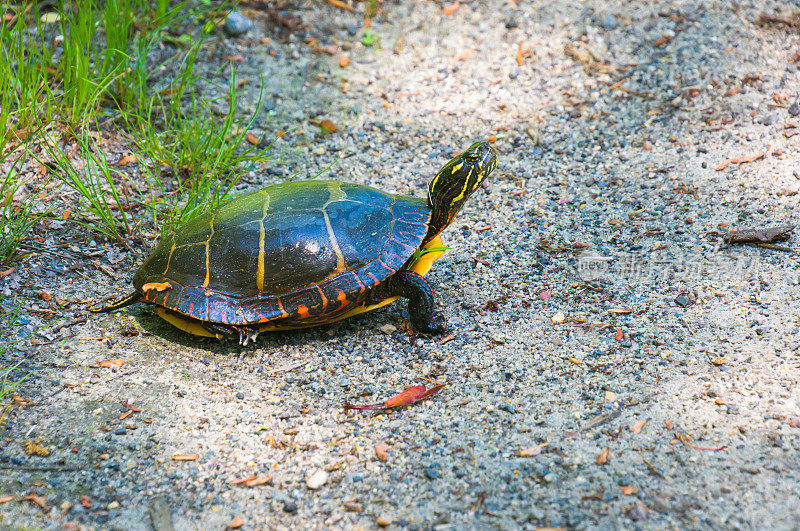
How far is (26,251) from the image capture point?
10.7ft

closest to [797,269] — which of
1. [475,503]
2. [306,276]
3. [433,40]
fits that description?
[475,503]

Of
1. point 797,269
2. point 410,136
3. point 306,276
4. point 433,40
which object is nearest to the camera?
point 306,276

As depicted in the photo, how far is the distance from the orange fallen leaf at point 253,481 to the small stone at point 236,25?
4242 millimetres

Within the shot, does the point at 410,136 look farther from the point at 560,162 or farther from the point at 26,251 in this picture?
the point at 26,251

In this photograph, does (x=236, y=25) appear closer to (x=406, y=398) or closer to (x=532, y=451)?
(x=406, y=398)

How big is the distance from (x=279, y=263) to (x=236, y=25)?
327 cm

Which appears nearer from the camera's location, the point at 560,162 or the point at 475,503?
the point at 475,503

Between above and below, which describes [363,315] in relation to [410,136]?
below

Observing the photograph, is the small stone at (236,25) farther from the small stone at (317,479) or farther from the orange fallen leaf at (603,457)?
the orange fallen leaf at (603,457)

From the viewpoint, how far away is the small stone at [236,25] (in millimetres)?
5242

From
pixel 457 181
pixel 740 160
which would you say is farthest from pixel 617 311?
pixel 740 160

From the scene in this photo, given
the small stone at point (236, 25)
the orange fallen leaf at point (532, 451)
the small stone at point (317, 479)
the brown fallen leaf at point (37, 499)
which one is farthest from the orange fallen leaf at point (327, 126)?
the brown fallen leaf at point (37, 499)

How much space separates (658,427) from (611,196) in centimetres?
200

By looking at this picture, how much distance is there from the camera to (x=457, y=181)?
3203mm
